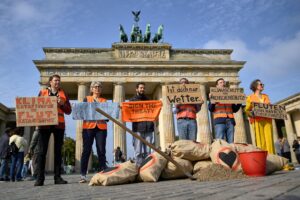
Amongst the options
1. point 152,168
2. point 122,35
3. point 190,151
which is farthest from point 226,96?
point 122,35

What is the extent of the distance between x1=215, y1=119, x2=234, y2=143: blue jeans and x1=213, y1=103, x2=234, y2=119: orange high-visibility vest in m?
0.17

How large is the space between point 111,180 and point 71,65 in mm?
22441

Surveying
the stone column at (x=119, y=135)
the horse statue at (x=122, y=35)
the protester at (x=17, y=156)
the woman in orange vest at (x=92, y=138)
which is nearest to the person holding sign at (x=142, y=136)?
the woman in orange vest at (x=92, y=138)

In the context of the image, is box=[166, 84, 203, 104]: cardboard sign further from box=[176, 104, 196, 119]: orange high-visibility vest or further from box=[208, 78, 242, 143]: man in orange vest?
box=[208, 78, 242, 143]: man in orange vest

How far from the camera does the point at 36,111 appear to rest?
236 inches

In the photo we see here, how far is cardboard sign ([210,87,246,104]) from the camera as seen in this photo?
7348mm

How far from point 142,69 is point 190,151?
21417 millimetres

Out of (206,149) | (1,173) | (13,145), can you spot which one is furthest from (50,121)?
(1,173)

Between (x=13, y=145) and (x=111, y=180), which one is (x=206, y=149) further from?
(x=13, y=145)

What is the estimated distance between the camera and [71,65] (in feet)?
84.3

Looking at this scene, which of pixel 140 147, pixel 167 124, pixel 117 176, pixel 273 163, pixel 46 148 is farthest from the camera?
pixel 167 124

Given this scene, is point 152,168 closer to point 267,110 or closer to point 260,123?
point 260,123

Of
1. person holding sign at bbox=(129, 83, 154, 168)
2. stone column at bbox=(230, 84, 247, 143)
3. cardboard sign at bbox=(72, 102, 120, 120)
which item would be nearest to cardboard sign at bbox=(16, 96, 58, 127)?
cardboard sign at bbox=(72, 102, 120, 120)

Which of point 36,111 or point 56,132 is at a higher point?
point 36,111
